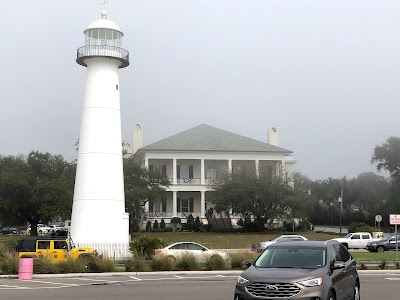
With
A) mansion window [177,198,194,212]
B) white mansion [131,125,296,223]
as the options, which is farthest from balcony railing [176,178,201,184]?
mansion window [177,198,194,212]

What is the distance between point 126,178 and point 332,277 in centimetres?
4950

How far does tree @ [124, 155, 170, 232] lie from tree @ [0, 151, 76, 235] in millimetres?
5379

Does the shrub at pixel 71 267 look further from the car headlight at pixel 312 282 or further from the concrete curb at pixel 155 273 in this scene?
the car headlight at pixel 312 282

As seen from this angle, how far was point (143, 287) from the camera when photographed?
20406 mm

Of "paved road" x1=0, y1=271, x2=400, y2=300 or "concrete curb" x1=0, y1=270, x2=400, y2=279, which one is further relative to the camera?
"concrete curb" x1=0, y1=270, x2=400, y2=279

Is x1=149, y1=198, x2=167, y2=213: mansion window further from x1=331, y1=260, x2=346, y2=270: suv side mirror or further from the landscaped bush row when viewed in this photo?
x1=331, y1=260, x2=346, y2=270: suv side mirror

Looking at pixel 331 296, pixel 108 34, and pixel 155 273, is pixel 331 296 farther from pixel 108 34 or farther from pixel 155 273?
pixel 108 34

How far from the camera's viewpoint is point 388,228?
254 feet

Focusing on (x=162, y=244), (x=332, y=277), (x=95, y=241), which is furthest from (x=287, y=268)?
(x=95, y=241)

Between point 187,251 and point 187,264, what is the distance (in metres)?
2.60

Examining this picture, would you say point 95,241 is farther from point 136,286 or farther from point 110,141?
point 136,286

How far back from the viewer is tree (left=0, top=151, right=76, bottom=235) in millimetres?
57562

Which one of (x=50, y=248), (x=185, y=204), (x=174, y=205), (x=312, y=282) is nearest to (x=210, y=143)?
(x=185, y=204)

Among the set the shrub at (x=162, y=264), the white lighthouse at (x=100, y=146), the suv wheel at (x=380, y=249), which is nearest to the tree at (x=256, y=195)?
the suv wheel at (x=380, y=249)
